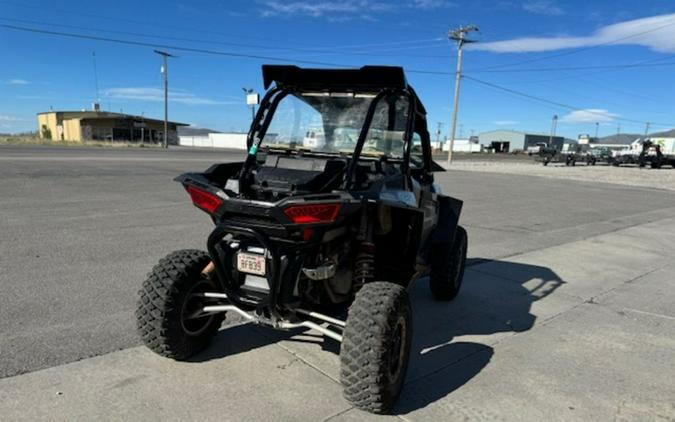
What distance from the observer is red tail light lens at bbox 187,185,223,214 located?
127 inches

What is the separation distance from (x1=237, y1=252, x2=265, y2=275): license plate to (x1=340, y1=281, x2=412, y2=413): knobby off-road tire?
0.65m

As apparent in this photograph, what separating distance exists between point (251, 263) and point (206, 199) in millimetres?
518

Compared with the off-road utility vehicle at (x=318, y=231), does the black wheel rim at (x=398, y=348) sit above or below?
below

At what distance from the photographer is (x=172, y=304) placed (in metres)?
3.37

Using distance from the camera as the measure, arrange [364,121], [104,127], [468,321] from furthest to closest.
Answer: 1. [104,127]
2. [468,321]
3. [364,121]

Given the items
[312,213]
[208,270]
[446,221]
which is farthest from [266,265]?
[446,221]

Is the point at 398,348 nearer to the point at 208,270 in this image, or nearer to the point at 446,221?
the point at 208,270

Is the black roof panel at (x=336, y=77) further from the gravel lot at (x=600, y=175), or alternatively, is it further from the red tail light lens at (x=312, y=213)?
the gravel lot at (x=600, y=175)

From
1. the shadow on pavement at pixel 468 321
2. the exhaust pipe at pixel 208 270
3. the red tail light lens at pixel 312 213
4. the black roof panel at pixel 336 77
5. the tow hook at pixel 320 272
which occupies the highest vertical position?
the black roof panel at pixel 336 77

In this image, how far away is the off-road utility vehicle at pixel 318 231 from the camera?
2.98 meters

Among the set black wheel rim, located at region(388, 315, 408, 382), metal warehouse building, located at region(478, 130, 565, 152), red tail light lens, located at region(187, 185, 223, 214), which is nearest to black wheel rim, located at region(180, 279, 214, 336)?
red tail light lens, located at region(187, 185, 223, 214)

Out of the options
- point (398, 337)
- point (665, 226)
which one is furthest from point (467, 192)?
point (398, 337)

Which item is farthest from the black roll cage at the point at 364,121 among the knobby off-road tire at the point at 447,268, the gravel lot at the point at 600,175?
the gravel lot at the point at 600,175

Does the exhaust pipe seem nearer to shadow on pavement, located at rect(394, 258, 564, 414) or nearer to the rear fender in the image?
shadow on pavement, located at rect(394, 258, 564, 414)
